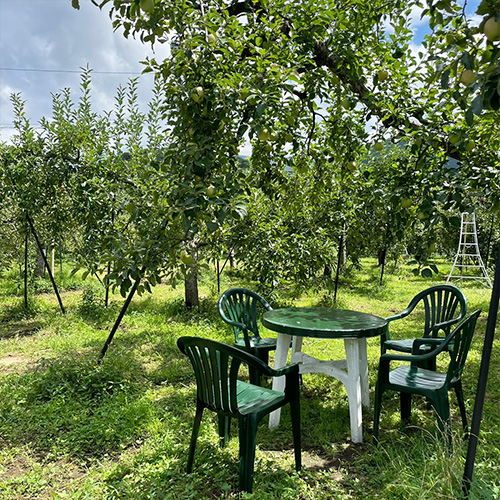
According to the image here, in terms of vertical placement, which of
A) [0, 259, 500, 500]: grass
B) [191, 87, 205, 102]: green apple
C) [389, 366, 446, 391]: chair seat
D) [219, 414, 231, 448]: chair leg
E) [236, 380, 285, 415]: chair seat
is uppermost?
[191, 87, 205, 102]: green apple

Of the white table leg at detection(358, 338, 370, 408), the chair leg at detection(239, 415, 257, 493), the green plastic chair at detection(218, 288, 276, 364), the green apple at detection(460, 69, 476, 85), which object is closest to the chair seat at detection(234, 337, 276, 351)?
the green plastic chair at detection(218, 288, 276, 364)

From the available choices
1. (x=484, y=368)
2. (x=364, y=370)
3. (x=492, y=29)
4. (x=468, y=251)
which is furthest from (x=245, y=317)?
(x=468, y=251)

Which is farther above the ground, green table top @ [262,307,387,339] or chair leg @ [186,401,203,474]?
green table top @ [262,307,387,339]

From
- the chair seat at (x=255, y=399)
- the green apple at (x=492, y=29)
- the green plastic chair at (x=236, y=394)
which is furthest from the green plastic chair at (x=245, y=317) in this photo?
the green apple at (x=492, y=29)

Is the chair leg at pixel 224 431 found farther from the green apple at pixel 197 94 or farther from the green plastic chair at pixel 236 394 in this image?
the green apple at pixel 197 94

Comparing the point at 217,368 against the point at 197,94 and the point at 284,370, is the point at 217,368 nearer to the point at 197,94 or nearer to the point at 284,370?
the point at 284,370

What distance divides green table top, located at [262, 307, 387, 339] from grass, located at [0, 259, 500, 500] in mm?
640

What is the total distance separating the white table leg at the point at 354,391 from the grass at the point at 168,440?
9 centimetres

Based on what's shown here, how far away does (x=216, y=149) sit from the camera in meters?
2.25

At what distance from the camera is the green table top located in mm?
2639

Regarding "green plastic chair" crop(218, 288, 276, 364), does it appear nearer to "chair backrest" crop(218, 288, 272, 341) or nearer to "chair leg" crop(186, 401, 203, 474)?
"chair backrest" crop(218, 288, 272, 341)

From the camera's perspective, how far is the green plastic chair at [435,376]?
2373 mm

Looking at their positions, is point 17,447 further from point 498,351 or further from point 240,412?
point 498,351

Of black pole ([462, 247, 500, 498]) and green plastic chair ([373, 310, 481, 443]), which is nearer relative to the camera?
black pole ([462, 247, 500, 498])
